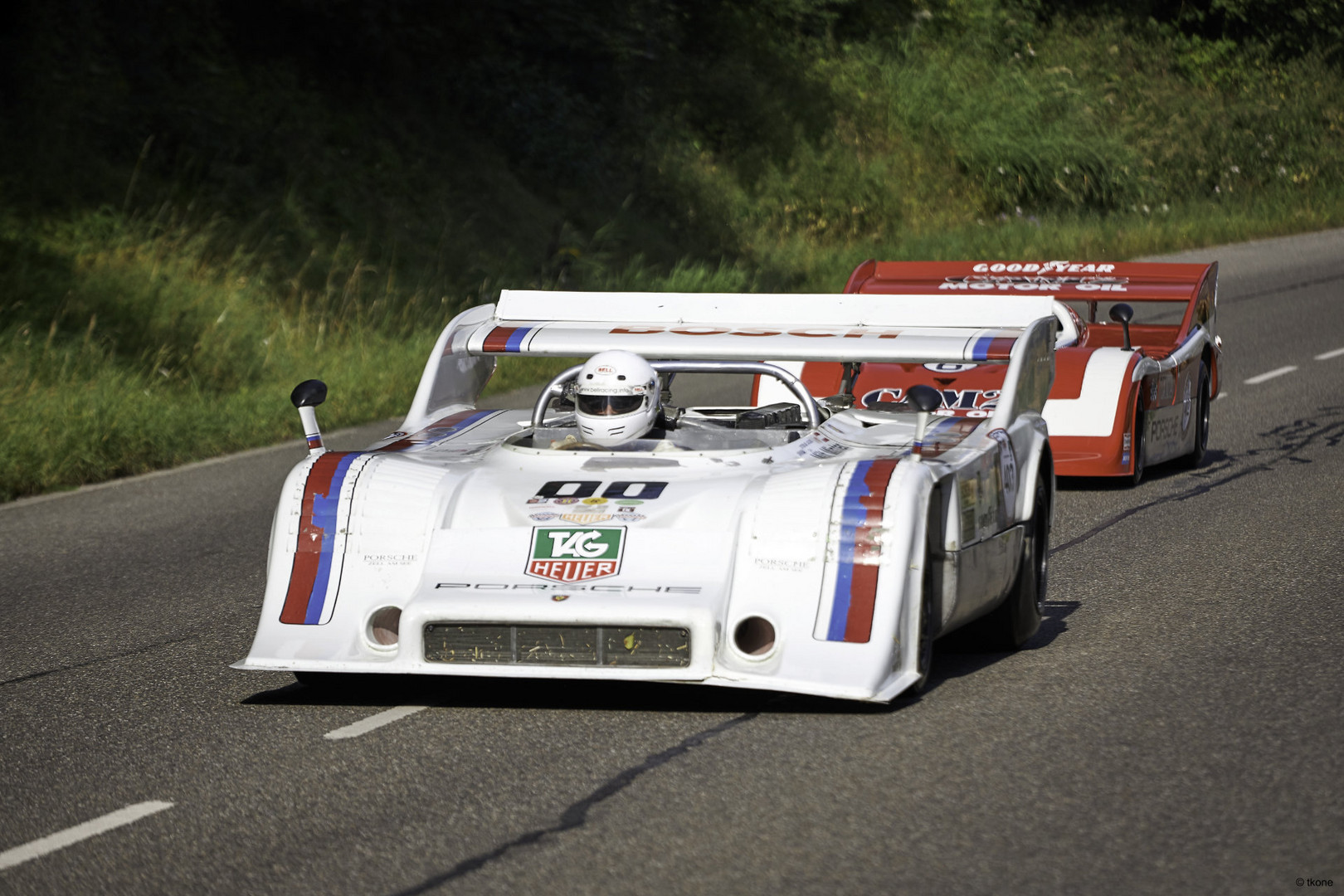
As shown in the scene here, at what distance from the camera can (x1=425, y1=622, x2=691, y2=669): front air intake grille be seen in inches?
237

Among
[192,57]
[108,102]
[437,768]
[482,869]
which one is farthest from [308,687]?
[192,57]

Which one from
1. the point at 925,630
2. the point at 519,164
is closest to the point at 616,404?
the point at 925,630

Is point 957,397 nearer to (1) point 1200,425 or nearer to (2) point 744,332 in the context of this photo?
(1) point 1200,425

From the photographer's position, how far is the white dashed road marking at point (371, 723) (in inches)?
241

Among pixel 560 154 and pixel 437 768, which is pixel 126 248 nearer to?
pixel 560 154

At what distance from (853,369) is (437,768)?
540cm

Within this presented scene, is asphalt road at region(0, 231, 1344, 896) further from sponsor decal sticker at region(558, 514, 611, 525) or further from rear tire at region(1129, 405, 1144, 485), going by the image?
rear tire at region(1129, 405, 1144, 485)

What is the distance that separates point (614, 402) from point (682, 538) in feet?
3.10

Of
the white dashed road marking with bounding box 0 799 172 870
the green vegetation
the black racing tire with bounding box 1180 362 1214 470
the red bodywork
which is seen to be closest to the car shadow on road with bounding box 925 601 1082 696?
the white dashed road marking with bounding box 0 799 172 870

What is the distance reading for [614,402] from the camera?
279 inches

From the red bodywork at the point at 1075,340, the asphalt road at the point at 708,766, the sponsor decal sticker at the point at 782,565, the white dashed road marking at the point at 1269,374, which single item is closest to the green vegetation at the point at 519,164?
the red bodywork at the point at 1075,340

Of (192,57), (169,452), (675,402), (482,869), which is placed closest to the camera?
(482,869)

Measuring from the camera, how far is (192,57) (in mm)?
22875

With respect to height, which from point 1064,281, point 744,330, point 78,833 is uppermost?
point 744,330
